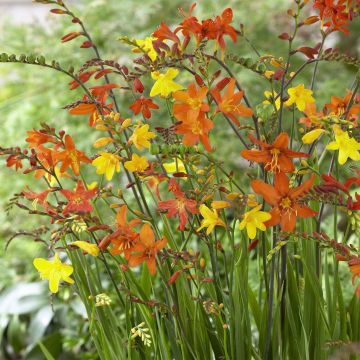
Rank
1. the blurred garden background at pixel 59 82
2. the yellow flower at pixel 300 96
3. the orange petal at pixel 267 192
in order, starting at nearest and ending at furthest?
1. the orange petal at pixel 267 192
2. the yellow flower at pixel 300 96
3. the blurred garden background at pixel 59 82

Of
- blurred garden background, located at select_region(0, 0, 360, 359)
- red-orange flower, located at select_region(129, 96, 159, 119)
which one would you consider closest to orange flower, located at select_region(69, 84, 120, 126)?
red-orange flower, located at select_region(129, 96, 159, 119)

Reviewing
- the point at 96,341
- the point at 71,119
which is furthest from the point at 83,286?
the point at 71,119

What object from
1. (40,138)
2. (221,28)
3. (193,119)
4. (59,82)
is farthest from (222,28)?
(59,82)

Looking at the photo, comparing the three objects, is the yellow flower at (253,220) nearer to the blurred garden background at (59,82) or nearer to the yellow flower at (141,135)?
the yellow flower at (141,135)

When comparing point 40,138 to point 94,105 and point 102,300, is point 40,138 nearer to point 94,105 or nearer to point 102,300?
point 94,105

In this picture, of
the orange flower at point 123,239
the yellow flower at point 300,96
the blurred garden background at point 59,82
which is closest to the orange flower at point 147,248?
the orange flower at point 123,239

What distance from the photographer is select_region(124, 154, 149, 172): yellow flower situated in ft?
2.45

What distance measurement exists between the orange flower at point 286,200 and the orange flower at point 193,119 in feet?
0.24

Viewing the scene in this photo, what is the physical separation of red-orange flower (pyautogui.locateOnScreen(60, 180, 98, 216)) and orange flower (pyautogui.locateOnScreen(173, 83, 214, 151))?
0.40 ft

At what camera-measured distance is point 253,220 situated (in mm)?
729

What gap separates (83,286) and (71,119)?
1.37m

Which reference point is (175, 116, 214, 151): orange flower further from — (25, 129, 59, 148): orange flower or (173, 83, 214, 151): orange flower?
(25, 129, 59, 148): orange flower

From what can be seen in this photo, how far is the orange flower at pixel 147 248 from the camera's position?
735 mm

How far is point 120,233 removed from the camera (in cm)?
73
